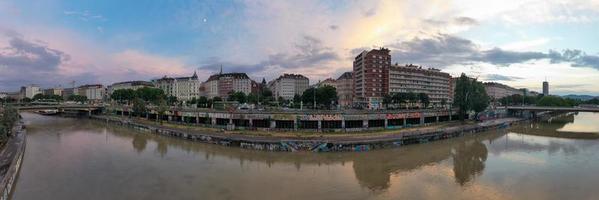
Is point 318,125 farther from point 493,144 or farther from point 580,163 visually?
point 580,163

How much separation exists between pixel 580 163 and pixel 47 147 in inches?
2461

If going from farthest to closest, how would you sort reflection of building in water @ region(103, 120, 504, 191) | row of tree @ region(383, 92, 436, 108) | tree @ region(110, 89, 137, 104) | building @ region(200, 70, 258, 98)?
building @ region(200, 70, 258, 98), tree @ region(110, 89, 137, 104), row of tree @ region(383, 92, 436, 108), reflection of building in water @ region(103, 120, 504, 191)

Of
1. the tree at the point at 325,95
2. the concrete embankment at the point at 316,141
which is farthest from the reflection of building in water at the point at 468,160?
the tree at the point at 325,95

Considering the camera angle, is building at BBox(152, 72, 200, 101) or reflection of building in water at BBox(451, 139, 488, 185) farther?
building at BBox(152, 72, 200, 101)

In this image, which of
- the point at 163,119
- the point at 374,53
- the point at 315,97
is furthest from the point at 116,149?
the point at 374,53

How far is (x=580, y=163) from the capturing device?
3594 cm

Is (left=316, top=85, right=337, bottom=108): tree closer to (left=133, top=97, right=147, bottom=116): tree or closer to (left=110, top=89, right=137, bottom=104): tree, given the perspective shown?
(left=133, top=97, right=147, bottom=116): tree

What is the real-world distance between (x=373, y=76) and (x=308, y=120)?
69.3 m

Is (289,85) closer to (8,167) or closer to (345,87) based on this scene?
(345,87)

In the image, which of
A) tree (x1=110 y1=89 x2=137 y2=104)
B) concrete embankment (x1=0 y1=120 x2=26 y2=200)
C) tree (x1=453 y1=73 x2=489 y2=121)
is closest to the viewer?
concrete embankment (x1=0 y1=120 x2=26 y2=200)

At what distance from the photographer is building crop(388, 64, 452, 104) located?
4875 inches

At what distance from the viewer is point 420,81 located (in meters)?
136

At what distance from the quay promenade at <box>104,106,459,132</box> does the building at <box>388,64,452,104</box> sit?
60.1 meters

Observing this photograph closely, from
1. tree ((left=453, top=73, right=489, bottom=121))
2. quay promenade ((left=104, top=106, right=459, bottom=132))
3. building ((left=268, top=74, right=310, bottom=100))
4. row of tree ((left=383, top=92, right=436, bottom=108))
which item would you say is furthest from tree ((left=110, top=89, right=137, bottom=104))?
tree ((left=453, top=73, right=489, bottom=121))
